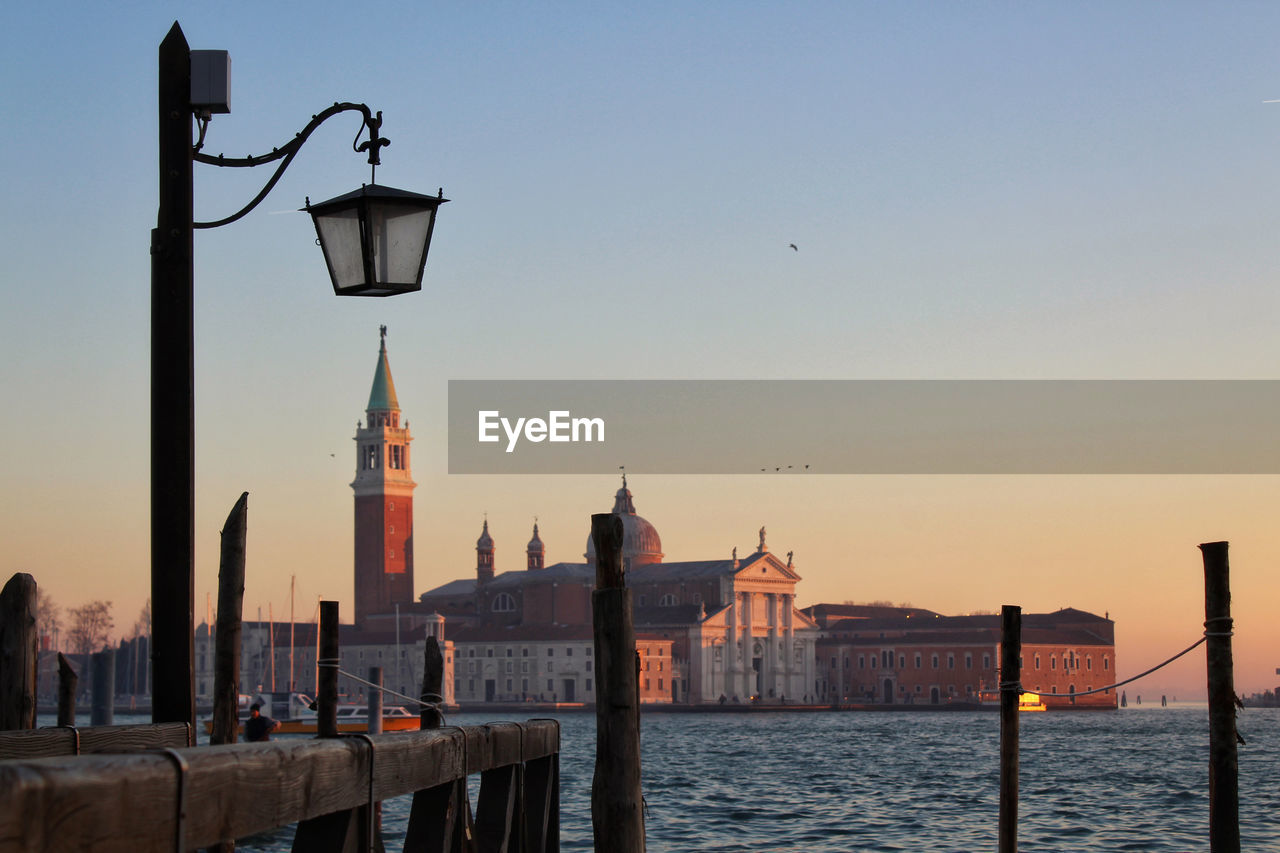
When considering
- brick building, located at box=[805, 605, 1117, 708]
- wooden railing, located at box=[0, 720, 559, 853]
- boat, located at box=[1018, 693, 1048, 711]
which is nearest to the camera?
wooden railing, located at box=[0, 720, 559, 853]

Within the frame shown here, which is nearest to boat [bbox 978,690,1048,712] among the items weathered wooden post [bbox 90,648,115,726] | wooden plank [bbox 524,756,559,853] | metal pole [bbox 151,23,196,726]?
weathered wooden post [bbox 90,648,115,726]

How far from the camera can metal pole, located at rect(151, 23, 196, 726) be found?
4.52 m

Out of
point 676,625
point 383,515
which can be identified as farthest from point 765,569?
point 383,515

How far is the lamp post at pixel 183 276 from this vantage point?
4.53 metres

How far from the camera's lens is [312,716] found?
6550 centimetres

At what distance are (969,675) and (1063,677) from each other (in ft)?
18.4

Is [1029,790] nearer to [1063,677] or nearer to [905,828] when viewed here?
[905,828]

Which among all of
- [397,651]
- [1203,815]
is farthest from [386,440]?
[1203,815]

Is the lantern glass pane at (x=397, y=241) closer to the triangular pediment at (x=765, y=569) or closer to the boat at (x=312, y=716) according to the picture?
the boat at (x=312, y=716)

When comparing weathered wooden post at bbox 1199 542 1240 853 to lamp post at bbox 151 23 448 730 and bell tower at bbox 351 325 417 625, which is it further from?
bell tower at bbox 351 325 417 625

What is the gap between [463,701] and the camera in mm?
94750

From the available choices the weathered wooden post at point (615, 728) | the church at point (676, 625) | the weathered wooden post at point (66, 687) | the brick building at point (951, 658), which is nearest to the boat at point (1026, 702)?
the brick building at point (951, 658)

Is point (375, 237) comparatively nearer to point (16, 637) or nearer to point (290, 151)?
point (290, 151)

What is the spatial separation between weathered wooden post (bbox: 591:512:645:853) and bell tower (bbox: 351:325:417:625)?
88787mm
